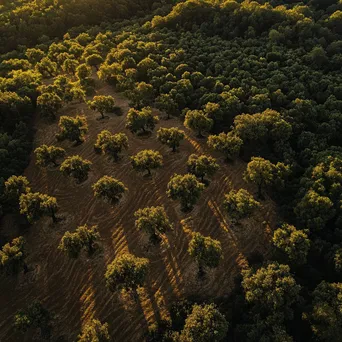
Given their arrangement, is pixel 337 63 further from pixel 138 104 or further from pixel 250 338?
pixel 250 338

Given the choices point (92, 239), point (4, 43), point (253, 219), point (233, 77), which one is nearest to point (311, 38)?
point (233, 77)

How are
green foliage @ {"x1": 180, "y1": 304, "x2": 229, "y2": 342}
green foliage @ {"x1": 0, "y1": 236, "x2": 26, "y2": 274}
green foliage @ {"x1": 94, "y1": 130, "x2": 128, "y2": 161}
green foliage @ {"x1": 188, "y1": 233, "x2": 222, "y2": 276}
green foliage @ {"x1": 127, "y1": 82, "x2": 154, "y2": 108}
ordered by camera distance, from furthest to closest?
green foliage @ {"x1": 127, "y1": 82, "x2": 154, "y2": 108}, green foliage @ {"x1": 94, "y1": 130, "x2": 128, "y2": 161}, green foliage @ {"x1": 0, "y1": 236, "x2": 26, "y2": 274}, green foliage @ {"x1": 188, "y1": 233, "x2": 222, "y2": 276}, green foliage @ {"x1": 180, "y1": 304, "x2": 229, "y2": 342}

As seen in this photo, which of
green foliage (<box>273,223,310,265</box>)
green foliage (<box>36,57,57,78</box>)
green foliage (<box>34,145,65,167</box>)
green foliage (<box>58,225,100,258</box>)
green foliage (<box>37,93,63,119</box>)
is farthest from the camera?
green foliage (<box>36,57,57,78</box>)

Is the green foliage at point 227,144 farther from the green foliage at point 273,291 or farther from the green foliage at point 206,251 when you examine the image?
the green foliage at point 273,291

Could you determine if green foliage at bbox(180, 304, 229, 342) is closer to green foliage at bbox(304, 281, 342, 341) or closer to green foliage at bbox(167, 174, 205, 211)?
green foliage at bbox(304, 281, 342, 341)

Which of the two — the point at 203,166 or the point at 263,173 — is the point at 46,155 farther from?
the point at 263,173

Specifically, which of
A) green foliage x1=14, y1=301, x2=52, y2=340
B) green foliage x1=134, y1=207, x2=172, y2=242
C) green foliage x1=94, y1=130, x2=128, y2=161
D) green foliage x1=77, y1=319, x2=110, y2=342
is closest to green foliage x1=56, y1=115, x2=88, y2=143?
green foliage x1=94, y1=130, x2=128, y2=161
